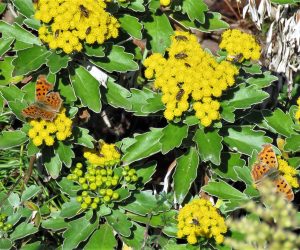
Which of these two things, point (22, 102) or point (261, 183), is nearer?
point (261, 183)

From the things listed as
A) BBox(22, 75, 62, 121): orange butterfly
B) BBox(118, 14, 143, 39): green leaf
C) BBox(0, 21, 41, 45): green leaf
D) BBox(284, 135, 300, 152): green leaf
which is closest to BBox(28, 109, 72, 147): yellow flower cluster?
BBox(22, 75, 62, 121): orange butterfly

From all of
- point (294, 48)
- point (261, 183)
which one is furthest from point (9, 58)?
point (294, 48)

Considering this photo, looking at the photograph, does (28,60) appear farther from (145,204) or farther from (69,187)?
(145,204)

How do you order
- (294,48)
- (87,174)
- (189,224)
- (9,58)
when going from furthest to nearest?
(294,48) < (9,58) < (87,174) < (189,224)

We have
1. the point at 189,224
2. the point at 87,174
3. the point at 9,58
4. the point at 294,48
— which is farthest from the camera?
the point at 294,48

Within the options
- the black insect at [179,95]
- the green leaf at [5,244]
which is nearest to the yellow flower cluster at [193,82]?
the black insect at [179,95]

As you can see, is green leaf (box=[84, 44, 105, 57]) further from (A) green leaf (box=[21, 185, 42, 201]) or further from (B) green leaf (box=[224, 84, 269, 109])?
(A) green leaf (box=[21, 185, 42, 201])

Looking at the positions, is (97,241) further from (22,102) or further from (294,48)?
(294,48)

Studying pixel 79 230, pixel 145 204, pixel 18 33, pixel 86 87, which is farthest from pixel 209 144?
pixel 18 33

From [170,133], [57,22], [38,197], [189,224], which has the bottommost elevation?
[38,197]
